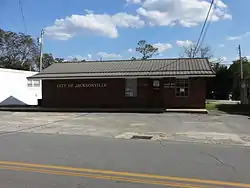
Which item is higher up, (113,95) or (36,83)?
(36,83)

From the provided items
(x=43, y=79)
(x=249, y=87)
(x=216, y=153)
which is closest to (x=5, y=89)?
(x=43, y=79)

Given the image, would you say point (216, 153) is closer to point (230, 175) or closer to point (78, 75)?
point (230, 175)

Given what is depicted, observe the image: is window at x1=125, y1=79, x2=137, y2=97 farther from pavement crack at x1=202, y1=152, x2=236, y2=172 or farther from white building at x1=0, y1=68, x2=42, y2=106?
pavement crack at x1=202, y1=152, x2=236, y2=172

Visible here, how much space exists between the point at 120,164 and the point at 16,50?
68.3 metres

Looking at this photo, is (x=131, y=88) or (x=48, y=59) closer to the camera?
(x=131, y=88)

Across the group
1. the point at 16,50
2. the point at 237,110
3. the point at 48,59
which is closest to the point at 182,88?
the point at 237,110

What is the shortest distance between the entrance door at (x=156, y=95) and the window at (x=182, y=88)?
137 centimetres

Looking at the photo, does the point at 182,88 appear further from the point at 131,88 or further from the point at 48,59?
the point at 48,59

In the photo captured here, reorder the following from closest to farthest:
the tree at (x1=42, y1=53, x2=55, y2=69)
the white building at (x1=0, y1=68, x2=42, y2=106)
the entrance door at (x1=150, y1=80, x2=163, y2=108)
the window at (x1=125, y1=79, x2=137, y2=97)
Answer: the entrance door at (x1=150, y1=80, x2=163, y2=108), the window at (x1=125, y1=79, x2=137, y2=97), the white building at (x1=0, y1=68, x2=42, y2=106), the tree at (x1=42, y1=53, x2=55, y2=69)

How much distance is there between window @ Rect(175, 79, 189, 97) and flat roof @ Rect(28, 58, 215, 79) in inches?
32.3

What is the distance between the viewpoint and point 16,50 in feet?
237

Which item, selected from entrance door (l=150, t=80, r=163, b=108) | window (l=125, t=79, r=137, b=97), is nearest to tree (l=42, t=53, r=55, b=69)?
window (l=125, t=79, r=137, b=97)

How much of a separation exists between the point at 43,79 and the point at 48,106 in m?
2.45

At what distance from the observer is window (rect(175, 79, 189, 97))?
29.2 metres
